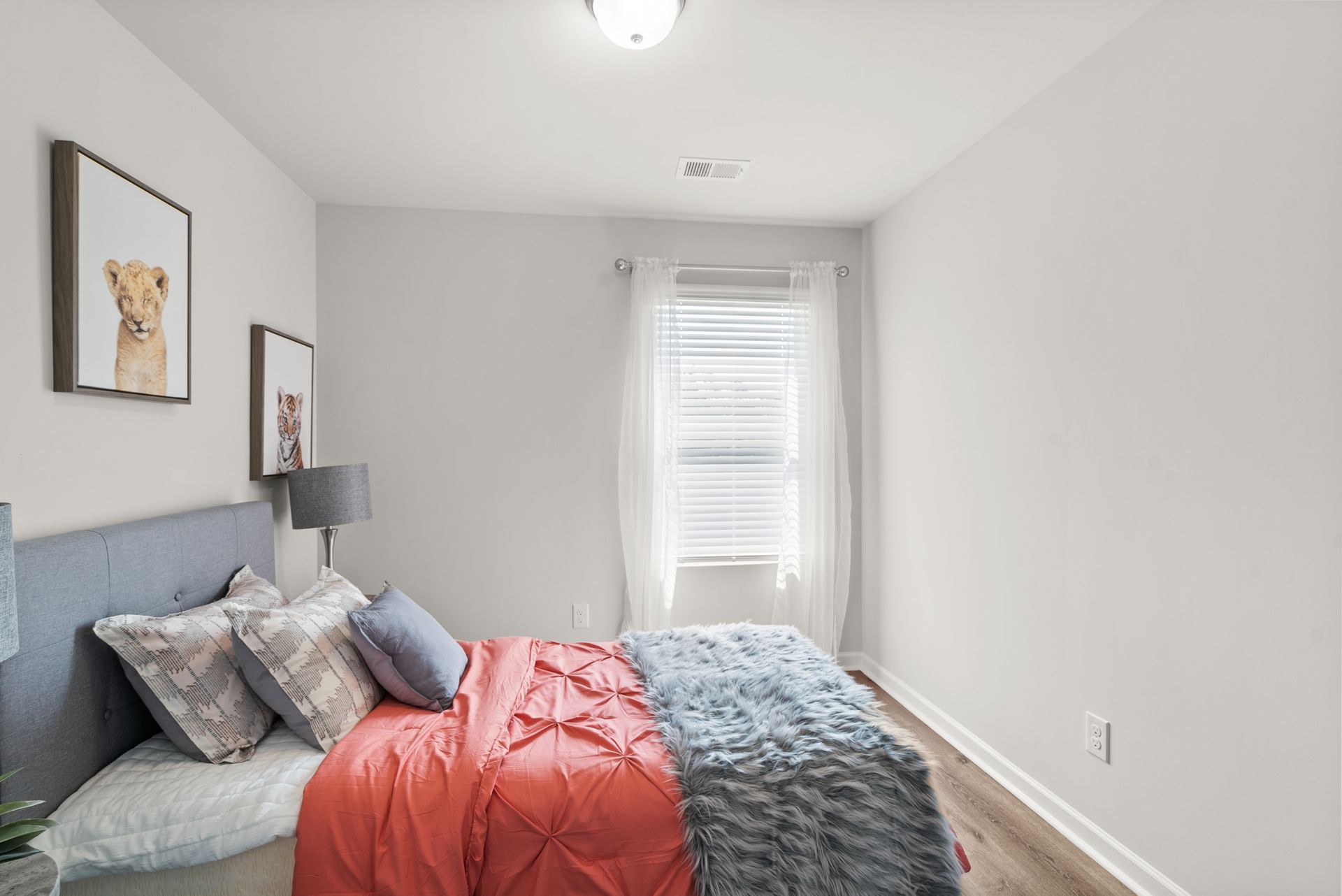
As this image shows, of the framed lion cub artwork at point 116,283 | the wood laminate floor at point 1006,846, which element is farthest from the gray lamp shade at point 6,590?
the wood laminate floor at point 1006,846

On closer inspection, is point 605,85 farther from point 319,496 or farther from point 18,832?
point 18,832

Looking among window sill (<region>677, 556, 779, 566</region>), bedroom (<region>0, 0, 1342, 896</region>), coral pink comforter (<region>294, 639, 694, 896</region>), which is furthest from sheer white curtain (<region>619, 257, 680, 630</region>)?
coral pink comforter (<region>294, 639, 694, 896</region>)

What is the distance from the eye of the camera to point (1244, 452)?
1848 millimetres

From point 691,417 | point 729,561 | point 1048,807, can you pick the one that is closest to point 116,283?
point 691,417

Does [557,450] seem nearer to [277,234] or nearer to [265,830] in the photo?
[277,234]

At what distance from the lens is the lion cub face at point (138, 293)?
207cm

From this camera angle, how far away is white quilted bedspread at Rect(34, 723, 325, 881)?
1.61m

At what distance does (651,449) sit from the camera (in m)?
3.89

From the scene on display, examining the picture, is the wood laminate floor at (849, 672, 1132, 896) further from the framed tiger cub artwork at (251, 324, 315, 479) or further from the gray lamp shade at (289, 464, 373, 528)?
the framed tiger cub artwork at (251, 324, 315, 479)

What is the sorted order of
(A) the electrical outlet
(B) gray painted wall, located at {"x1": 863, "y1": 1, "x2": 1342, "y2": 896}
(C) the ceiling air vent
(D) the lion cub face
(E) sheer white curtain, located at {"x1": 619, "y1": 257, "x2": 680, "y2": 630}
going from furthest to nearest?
(E) sheer white curtain, located at {"x1": 619, "y1": 257, "x2": 680, "y2": 630}, (C) the ceiling air vent, (A) the electrical outlet, (D) the lion cub face, (B) gray painted wall, located at {"x1": 863, "y1": 1, "x2": 1342, "y2": 896}

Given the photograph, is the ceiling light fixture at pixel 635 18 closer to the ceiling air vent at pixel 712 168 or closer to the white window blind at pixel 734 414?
the ceiling air vent at pixel 712 168

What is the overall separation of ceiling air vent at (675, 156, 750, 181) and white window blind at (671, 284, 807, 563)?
711 millimetres

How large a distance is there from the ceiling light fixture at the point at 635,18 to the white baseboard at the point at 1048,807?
275 cm

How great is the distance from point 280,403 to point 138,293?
42.6 inches
